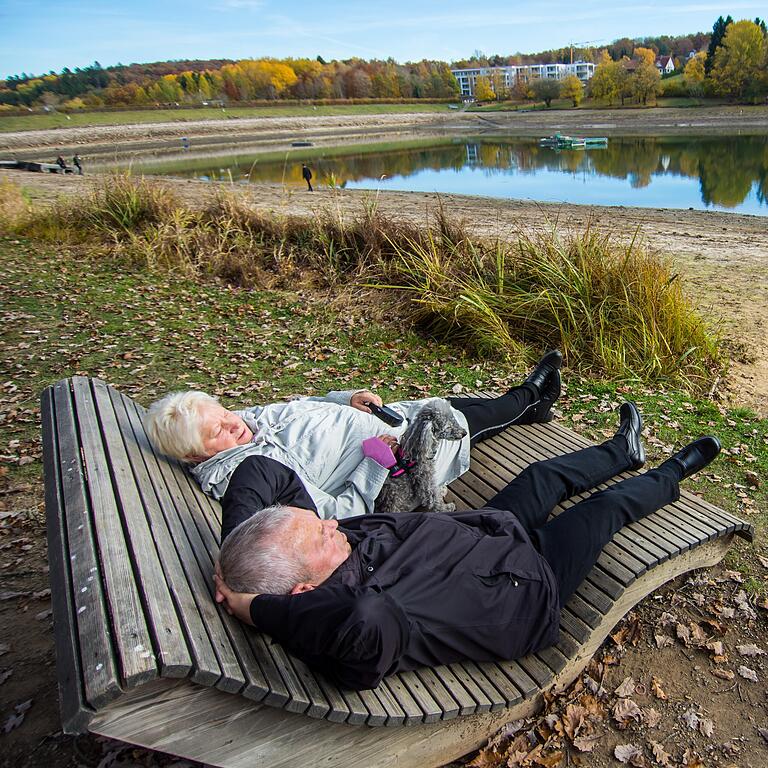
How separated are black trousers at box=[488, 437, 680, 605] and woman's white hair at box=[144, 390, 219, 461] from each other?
5.33 feet

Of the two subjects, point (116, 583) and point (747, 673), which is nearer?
point (116, 583)

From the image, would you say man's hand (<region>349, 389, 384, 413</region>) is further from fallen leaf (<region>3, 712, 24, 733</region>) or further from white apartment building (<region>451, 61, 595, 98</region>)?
white apartment building (<region>451, 61, 595, 98</region>)

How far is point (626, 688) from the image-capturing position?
2.87 metres

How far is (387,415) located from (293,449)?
0.68 meters

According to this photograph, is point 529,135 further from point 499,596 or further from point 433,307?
point 499,596

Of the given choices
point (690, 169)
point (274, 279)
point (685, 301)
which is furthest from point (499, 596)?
point (690, 169)

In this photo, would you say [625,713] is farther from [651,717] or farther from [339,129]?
[339,129]

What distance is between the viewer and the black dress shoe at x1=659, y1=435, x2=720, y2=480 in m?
3.55

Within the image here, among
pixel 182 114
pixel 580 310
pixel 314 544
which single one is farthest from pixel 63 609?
pixel 182 114

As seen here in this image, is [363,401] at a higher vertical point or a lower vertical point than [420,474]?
higher

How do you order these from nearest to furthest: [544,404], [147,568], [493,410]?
[147,568] → [493,410] → [544,404]

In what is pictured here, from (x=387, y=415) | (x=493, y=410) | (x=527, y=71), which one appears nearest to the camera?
(x=387, y=415)

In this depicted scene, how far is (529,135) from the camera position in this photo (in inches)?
2381

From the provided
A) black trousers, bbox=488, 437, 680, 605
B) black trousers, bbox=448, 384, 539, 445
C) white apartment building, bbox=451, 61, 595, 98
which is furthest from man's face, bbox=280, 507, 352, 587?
white apartment building, bbox=451, 61, 595, 98
